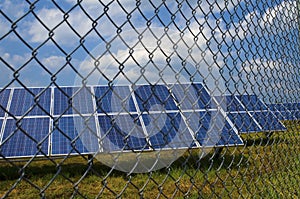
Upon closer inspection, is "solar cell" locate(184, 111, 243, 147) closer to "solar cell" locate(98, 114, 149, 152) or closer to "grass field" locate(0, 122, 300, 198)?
"grass field" locate(0, 122, 300, 198)

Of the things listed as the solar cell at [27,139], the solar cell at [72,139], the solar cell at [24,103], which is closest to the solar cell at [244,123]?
the solar cell at [72,139]

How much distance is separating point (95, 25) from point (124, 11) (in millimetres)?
256

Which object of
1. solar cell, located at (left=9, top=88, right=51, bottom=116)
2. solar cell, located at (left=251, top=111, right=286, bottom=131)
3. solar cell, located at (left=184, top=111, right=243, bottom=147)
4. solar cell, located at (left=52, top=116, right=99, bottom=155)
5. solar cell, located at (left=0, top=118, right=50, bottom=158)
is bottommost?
solar cell, located at (left=251, top=111, right=286, bottom=131)

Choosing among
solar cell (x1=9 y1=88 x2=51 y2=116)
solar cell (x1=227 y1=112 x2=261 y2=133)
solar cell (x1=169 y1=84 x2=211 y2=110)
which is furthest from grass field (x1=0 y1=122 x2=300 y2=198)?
solar cell (x1=9 y1=88 x2=51 y2=116)

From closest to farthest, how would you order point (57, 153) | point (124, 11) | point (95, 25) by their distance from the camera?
point (95, 25), point (124, 11), point (57, 153)

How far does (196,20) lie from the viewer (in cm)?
246

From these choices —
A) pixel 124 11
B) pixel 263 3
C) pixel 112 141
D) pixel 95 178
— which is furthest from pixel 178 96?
pixel 124 11

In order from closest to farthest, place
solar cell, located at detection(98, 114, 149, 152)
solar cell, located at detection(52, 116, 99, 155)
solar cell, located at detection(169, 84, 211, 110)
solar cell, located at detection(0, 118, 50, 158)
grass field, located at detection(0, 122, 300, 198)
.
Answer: solar cell, located at detection(169, 84, 211, 110)
grass field, located at detection(0, 122, 300, 198)
solar cell, located at detection(98, 114, 149, 152)
solar cell, located at detection(52, 116, 99, 155)
solar cell, located at detection(0, 118, 50, 158)

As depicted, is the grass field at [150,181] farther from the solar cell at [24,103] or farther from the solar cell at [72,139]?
the solar cell at [24,103]

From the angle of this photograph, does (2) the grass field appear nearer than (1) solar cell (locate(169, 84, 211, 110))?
No

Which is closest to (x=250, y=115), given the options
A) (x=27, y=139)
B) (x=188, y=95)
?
(x=188, y=95)

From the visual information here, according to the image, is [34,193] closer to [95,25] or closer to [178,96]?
[178,96]

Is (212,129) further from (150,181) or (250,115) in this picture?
(150,181)

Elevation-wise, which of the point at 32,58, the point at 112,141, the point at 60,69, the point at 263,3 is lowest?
the point at 112,141
